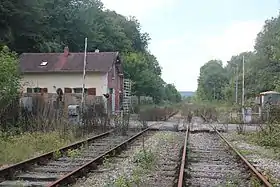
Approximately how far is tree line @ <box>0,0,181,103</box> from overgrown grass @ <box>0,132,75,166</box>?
2389 cm

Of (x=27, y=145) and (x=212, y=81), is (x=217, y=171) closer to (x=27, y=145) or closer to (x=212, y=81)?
(x=27, y=145)

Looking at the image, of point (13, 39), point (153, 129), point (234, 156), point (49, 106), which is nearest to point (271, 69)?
point (13, 39)

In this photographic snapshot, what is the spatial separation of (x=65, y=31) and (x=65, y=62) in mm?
12881

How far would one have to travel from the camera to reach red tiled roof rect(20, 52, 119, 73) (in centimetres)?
4612

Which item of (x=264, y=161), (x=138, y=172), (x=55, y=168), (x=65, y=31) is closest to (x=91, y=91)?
(x=65, y=31)

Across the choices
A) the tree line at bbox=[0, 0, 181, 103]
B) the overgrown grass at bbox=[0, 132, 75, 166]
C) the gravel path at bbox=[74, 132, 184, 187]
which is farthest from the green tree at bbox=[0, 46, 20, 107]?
the tree line at bbox=[0, 0, 181, 103]

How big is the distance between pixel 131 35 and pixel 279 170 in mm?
83152

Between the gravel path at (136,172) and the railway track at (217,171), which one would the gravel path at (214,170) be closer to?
the railway track at (217,171)

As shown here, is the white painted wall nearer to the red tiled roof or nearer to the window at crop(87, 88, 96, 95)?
the window at crop(87, 88, 96, 95)

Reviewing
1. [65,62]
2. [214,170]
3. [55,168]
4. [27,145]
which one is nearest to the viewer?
[55,168]

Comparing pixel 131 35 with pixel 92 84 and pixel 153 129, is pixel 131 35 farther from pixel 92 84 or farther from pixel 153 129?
pixel 153 129

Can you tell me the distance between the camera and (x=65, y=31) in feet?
195

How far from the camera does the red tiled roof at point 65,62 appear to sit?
46125mm

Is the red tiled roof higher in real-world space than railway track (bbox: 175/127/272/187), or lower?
higher
